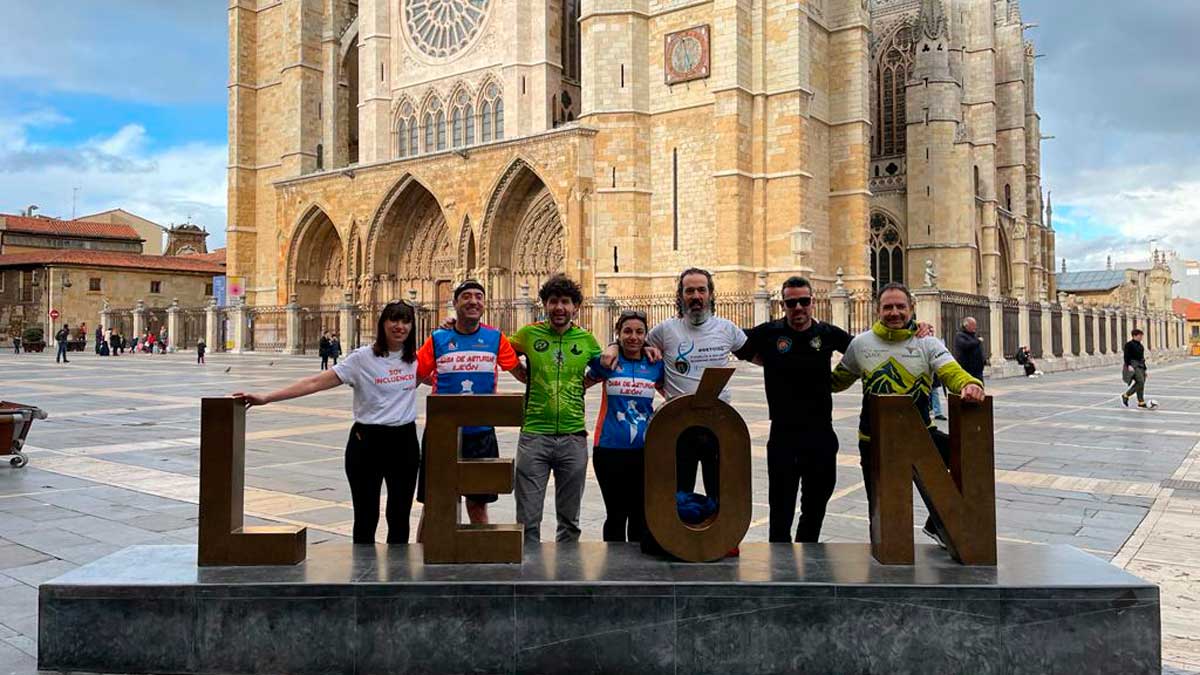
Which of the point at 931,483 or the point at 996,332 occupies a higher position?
the point at 996,332

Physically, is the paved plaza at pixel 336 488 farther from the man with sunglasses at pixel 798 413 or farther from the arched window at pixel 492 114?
the arched window at pixel 492 114

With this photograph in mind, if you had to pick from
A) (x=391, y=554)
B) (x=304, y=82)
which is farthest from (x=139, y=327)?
(x=391, y=554)

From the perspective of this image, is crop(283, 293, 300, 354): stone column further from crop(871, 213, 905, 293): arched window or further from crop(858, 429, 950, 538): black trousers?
crop(858, 429, 950, 538): black trousers

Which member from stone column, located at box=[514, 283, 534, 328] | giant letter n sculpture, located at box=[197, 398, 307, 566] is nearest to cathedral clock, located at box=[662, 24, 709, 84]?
stone column, located at box=[514, 283, 534, 328]

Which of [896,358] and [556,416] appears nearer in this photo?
[896,358]

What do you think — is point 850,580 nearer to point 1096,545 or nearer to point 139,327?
point 1096,545

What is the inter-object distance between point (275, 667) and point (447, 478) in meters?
0.93

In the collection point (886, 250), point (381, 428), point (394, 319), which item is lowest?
point (381, 428)

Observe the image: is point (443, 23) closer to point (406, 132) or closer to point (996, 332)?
point (406, 132)

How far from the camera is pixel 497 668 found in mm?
3100

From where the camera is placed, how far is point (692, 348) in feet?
13.6

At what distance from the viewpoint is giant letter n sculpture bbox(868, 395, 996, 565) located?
3365mm

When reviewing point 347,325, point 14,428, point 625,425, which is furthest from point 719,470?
point 347,325

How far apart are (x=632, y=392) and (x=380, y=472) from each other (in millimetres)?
1289
